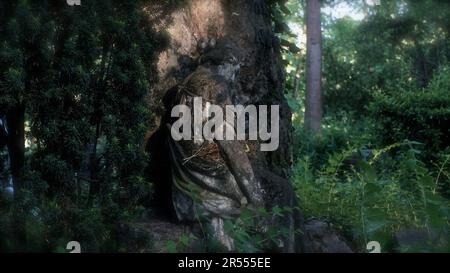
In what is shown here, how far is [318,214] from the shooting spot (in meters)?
5.86

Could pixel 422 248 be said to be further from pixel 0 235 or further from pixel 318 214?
pixel 0 235

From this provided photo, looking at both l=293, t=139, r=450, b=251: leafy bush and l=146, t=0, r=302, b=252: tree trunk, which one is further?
l=146, t=0, r=302, b=252: tree trunk

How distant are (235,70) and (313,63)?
11172 mm

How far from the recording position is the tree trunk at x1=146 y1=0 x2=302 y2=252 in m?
4.80

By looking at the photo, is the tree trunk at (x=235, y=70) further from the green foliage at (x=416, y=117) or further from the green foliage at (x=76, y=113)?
the green foliage at (x=416, y=117)

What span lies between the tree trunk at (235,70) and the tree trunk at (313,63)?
10057mm

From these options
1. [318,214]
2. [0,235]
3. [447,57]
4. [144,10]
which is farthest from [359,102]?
[0,235]

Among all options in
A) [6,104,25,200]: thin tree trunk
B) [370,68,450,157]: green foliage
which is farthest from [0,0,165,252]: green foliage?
[370,68,450,157]: green foliage

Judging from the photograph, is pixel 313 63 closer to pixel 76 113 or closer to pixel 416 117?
pixel 416 117

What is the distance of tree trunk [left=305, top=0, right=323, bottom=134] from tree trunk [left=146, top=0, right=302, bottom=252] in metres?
10.1

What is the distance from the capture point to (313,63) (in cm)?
1614


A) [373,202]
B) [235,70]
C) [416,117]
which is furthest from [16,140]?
[416,117]

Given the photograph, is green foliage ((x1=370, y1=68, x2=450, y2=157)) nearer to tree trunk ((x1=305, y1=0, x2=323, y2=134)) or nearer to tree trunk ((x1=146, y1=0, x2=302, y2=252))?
tree trunk ((x1=146, y1=0, x2=302, y2=252))

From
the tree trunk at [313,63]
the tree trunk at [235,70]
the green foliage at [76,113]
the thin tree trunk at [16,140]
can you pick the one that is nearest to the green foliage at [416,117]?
the tree trunk at [235,70]
